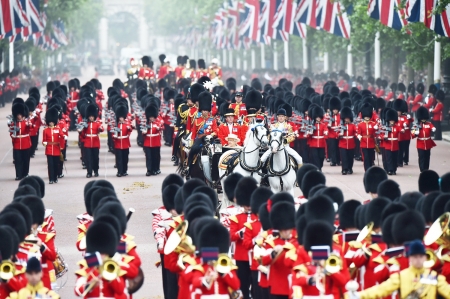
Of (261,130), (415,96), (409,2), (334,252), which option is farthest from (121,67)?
(334,252)

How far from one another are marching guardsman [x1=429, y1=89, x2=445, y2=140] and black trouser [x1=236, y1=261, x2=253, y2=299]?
18392 mm

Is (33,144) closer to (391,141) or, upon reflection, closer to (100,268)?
(391,141)

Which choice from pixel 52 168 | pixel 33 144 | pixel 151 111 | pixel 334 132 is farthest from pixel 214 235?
pixel 33 144

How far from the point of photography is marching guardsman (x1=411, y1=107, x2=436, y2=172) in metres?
23.1

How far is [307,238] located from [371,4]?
21503mm

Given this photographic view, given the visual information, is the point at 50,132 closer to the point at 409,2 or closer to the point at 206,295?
the point at 409,2

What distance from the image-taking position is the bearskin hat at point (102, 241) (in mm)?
9898

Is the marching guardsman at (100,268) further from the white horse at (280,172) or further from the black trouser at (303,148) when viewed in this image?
the black trouser at (303,148)

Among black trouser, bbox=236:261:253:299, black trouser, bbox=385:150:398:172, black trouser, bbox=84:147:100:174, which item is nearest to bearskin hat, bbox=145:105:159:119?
black trouser, bbox=84:147:100:174

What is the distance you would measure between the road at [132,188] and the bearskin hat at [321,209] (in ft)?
8.95

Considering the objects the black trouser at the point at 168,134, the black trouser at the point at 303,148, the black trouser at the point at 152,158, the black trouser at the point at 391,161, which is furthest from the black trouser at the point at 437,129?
the black trouser at the point at 152,158

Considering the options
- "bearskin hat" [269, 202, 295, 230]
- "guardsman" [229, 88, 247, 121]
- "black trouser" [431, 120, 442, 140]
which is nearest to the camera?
"bearskin hat" [269, 202, 295, 230]

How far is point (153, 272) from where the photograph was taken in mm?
14266

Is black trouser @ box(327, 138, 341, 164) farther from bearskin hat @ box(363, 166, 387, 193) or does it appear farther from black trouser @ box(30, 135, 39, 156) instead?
bearskin hat @ box(363, 166, 387, 193)
